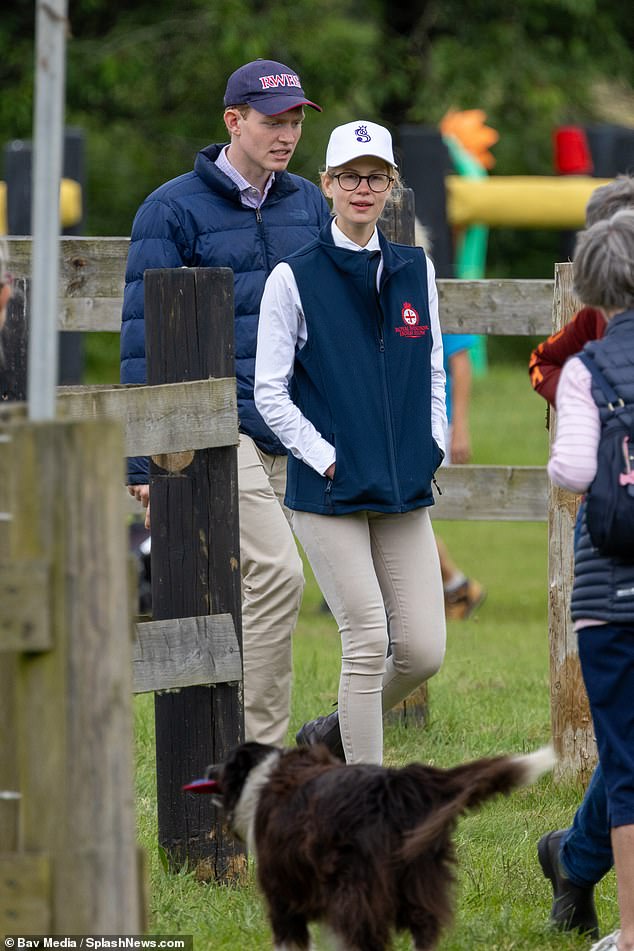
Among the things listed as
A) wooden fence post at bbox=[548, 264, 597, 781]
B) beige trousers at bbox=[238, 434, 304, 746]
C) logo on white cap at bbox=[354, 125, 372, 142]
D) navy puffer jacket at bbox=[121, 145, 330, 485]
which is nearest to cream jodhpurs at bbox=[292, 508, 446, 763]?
beige trousers at bbox=[238, 434, 304, 746]

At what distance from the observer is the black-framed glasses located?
4.88 m

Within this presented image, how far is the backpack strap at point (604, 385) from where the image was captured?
3.53m

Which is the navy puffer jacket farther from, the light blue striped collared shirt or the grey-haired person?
the grey-haired person

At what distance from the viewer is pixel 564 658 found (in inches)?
229

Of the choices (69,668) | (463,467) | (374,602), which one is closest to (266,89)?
(374,602)

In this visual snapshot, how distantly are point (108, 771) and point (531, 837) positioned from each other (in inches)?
105

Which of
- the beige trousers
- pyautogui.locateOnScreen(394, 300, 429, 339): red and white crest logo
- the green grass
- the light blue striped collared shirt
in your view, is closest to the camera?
the green grass

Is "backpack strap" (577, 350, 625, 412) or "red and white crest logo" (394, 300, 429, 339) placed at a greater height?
"red and white crest logo" (394, 300, 429, 339)

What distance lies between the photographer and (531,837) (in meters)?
5.19

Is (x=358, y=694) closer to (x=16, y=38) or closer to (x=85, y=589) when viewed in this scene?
(x=85, y=589)

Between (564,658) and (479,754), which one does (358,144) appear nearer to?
(564,658)

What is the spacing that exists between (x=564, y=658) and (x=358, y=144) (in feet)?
7.17

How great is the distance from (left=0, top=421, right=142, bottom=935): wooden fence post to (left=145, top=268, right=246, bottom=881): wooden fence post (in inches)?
69.7

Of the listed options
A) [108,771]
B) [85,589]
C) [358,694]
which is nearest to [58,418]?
[85,589]
